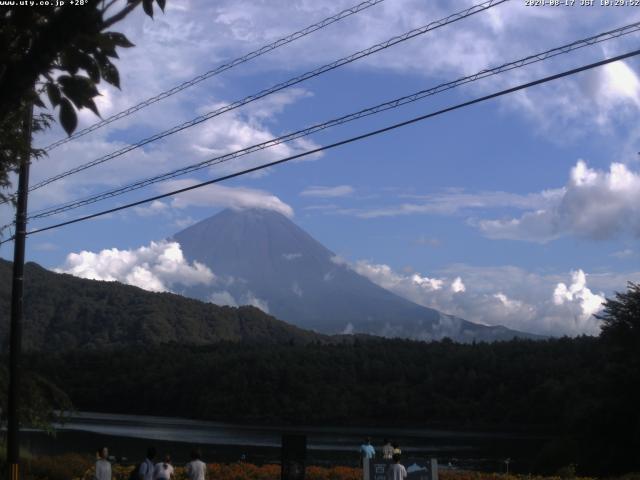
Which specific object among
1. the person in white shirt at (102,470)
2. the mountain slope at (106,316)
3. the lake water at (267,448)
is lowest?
the lake water at (267,448)

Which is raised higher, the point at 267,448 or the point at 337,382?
the point at 337,382

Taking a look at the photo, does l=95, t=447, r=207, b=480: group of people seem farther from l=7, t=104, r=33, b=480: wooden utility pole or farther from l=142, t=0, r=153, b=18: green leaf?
l=142, t=0, r=153, b=18: green leaf

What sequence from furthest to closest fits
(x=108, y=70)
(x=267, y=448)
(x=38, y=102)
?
(x=267, y=448) → (x=38, y=102) → (x=108, y=70)

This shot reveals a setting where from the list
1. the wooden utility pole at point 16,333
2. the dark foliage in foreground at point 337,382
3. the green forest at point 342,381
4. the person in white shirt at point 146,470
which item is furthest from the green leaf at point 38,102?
the dark foliage in foreground at point 337,382

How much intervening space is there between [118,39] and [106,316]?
169 m

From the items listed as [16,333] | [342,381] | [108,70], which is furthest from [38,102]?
[342,381]

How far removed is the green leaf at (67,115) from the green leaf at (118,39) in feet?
1.30

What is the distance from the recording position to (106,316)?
16862 centimetres

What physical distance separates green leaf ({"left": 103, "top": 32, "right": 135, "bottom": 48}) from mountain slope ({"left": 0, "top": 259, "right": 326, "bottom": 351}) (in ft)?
470

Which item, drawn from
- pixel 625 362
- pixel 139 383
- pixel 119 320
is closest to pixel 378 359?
pixel 139 383

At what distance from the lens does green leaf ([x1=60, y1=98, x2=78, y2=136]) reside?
4.53 metres

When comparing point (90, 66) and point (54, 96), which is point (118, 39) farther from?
point (54, 96)

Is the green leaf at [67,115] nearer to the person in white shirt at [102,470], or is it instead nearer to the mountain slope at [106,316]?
the person in white shirt at [102,470]

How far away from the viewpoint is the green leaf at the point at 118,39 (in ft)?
15.1
